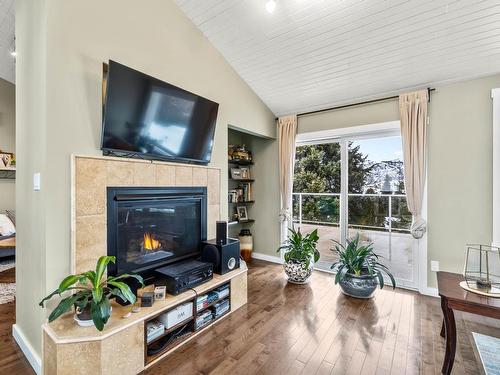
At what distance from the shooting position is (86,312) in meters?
1.60

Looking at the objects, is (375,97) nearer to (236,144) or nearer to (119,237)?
(236,144)

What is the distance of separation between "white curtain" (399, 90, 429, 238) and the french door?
216mm

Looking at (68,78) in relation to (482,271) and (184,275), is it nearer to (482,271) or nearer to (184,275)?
(184,275)

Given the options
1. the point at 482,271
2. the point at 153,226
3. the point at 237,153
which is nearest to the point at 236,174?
the point at 237,153

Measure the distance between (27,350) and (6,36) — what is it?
3.67 metres

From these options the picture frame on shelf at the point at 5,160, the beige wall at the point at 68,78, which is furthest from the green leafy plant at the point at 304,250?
the picture frame on shelf at the point at 5,160

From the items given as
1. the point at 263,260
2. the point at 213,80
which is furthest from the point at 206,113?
the point at 263,260

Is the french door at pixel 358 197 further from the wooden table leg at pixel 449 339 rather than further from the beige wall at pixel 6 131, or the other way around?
the beige wall at pixel 6 131

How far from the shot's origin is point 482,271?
6.14ft

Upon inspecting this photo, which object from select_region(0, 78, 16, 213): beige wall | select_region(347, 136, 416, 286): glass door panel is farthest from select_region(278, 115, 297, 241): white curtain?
select_region(0, 78, 16, 213): beige wall

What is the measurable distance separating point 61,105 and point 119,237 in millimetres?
1085

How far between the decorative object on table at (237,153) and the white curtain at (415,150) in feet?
7.87

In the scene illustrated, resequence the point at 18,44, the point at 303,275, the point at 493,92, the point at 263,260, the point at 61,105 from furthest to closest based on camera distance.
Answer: the point at 263,260
the point at 303,275
the point at 493,92
the point at 18,44
the point at 61,105

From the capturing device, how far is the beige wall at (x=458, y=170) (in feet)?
8.98
